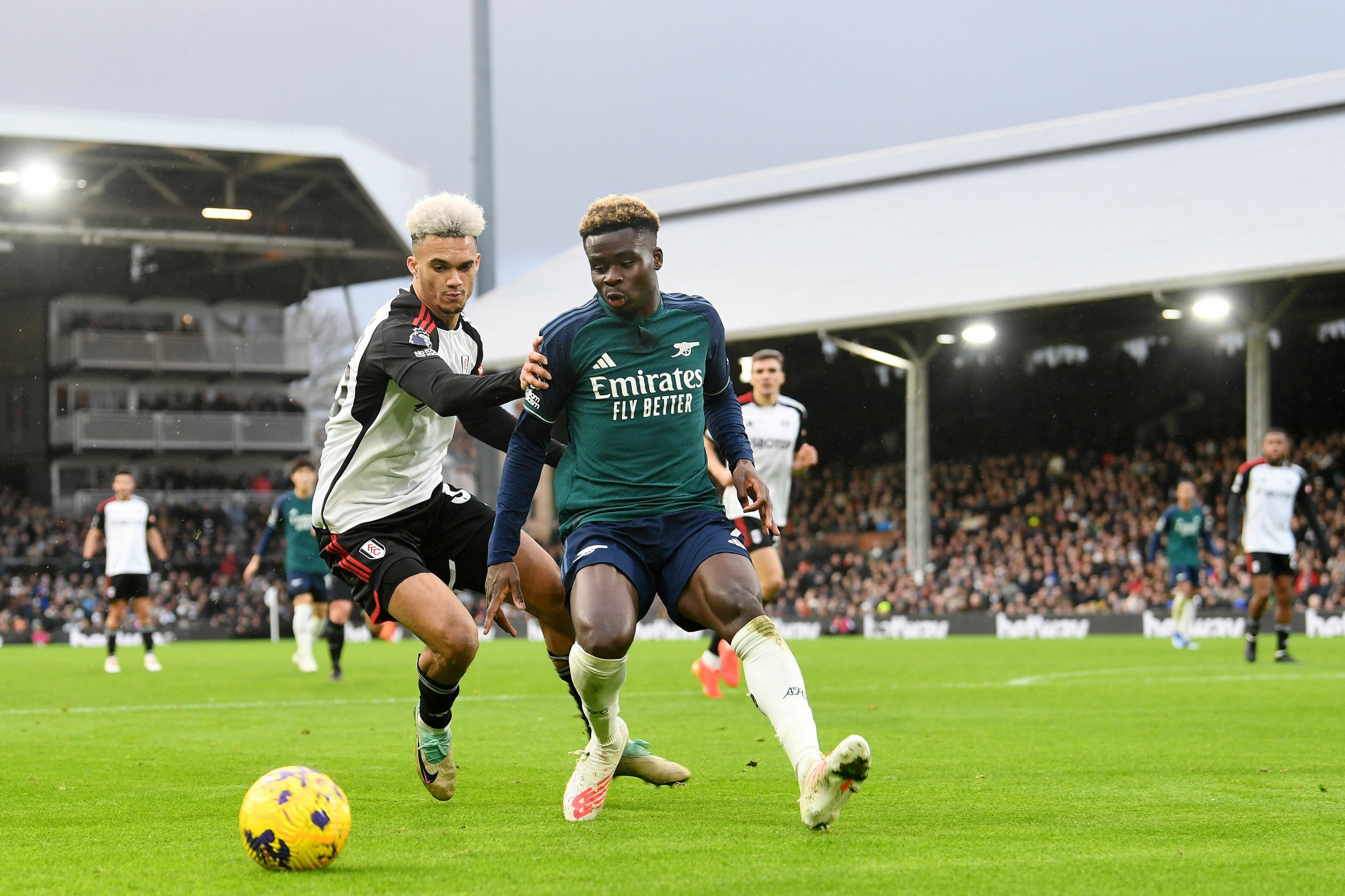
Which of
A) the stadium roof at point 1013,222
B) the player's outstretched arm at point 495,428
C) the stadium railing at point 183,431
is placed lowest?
the player's outstretched arm at point 495,428

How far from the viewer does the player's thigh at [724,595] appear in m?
5.50

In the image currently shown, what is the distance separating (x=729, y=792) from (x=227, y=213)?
35.0 metres

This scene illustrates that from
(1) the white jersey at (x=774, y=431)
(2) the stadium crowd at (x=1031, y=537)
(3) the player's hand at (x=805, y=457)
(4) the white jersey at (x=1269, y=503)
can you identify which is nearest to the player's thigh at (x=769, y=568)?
(1) the white jersey at (x=774, y=431)

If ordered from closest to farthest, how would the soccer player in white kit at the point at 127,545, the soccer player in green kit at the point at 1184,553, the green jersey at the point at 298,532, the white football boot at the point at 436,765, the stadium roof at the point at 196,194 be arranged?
the white football boot at the point at 436,765 → the green jersey at the point at 298,532 → the soccer player in white kit at the point at 127,545 → the soccer player in green kit at the point at 1184,553 → the stadium roof at the point at 196,194

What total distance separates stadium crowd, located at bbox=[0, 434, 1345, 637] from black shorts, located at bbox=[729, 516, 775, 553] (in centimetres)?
1463

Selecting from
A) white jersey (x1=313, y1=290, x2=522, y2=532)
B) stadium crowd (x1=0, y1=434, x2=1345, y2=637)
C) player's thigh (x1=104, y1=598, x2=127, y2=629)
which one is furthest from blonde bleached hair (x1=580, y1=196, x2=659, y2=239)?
stadium crowd (x1=0, y1=434, x2=1345, y2=637)

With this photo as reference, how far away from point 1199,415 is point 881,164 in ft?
29.9

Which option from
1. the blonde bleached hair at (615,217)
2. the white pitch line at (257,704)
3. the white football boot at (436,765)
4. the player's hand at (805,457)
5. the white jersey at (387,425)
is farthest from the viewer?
the white pitch line at (257,704)

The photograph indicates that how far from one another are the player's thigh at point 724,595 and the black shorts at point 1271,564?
1151 cm

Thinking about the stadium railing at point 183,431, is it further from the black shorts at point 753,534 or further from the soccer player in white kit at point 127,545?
the black shorts at point 753,534

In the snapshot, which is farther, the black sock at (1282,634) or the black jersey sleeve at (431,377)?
the black sock at (1282,634)

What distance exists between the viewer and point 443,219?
20.1 feet

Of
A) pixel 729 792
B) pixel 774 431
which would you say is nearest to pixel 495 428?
pixel 729 792

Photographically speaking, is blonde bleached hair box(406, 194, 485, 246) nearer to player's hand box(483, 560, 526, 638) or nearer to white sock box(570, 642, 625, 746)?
player's hand box(483, 560, 526, 638)
